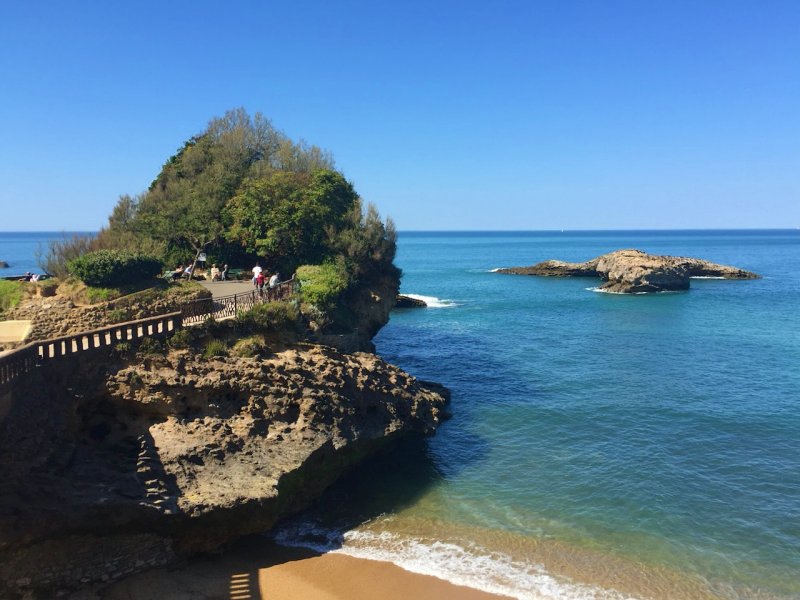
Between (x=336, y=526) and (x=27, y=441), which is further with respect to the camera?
(x=336, y=526)

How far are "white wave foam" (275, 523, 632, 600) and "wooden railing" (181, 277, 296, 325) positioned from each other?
7860 millimetres

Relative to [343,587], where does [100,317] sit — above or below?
above

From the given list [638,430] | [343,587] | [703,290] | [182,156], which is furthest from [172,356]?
[703,290]

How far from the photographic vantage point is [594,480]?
20.2m

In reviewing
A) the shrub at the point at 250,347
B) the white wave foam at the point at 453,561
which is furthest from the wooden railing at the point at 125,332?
the white wave foam at the point at 453,561

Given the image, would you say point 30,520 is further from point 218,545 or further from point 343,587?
point 343,587

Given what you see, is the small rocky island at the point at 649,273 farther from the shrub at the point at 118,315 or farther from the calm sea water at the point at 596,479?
the shrub at the point at 118,315

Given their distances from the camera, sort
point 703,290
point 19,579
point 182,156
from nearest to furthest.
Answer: point 19,579 → point 182,156 → point 703,290

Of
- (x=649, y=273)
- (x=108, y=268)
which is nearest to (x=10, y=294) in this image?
(x=108, y=268)

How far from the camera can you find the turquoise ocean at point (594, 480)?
15672 mm

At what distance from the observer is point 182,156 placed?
40656 millimetres

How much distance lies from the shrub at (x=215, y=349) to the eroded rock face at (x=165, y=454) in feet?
0.84

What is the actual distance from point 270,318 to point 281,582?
895cm

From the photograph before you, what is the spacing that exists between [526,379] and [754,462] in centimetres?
1272
